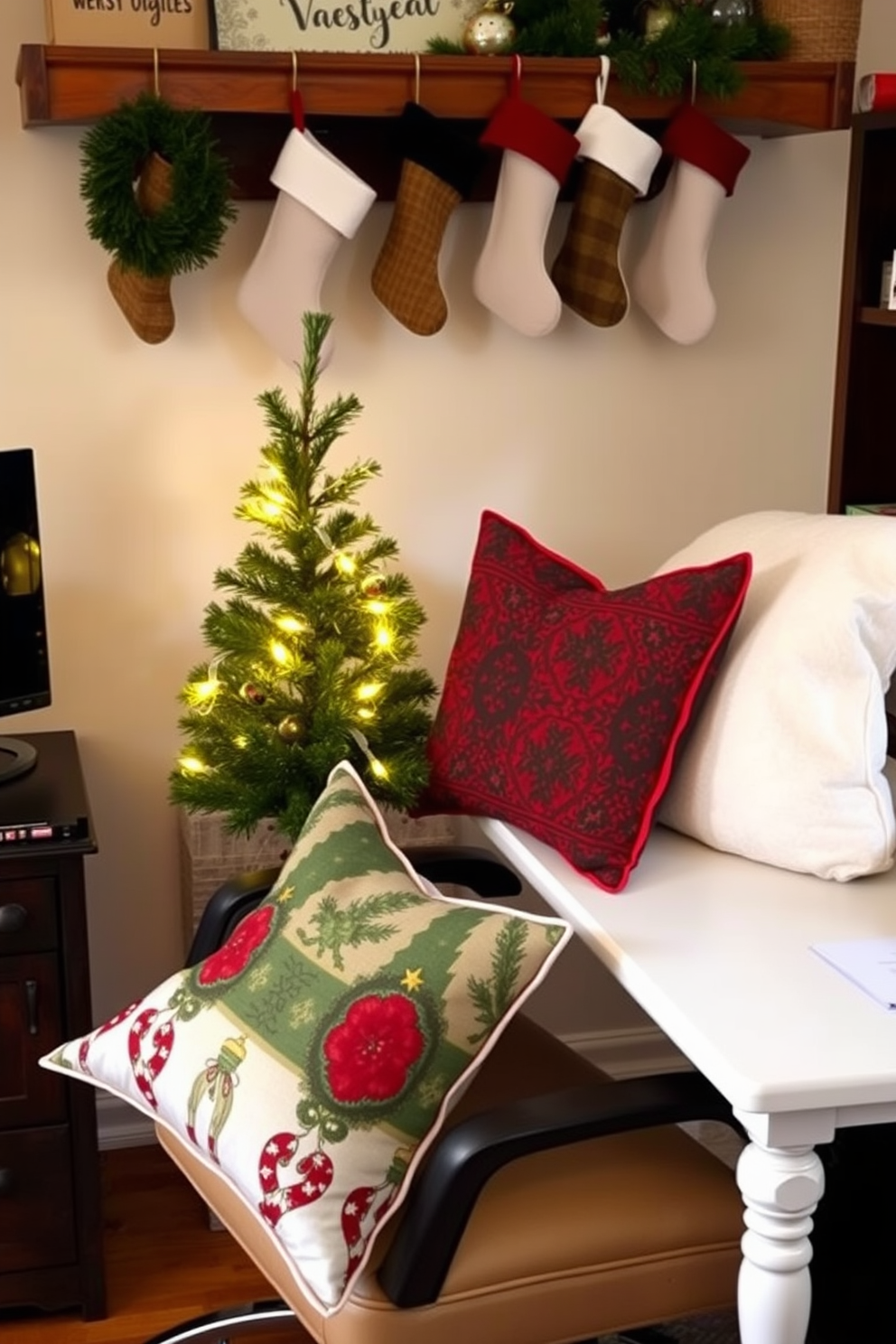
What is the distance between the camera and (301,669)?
2.13 meters

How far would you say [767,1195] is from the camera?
1.42 meters

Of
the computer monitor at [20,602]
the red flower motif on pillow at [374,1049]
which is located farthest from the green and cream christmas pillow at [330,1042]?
the computer monitor at [20,602]

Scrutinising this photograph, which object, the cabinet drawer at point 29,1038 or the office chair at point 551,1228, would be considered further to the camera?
the cabinet drawer at point 29,1038

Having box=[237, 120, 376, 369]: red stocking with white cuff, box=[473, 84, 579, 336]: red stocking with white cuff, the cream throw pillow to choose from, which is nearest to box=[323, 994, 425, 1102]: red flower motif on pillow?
the cream throw pillow

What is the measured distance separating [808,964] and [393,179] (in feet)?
4.28

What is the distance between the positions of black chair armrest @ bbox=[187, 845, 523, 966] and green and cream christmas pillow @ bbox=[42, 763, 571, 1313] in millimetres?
193

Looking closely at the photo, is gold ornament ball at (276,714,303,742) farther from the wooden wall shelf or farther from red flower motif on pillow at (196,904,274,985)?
the wooden wall shelf

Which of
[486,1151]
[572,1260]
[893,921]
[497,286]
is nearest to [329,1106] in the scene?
[486,1151]

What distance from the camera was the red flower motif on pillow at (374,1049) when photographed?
5.09ft

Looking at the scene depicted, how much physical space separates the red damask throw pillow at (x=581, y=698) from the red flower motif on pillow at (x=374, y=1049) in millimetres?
338

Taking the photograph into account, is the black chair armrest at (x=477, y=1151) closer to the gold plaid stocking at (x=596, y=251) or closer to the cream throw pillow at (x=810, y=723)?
the cream throw pillow at (x=810, y=723)

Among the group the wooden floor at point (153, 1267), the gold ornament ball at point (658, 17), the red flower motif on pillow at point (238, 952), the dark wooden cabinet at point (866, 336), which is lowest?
the wooden floor at point (153, 1267)

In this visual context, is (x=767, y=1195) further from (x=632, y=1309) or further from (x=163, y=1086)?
(x=163, y=1086)

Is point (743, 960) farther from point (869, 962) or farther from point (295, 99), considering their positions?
point (295, 99)
